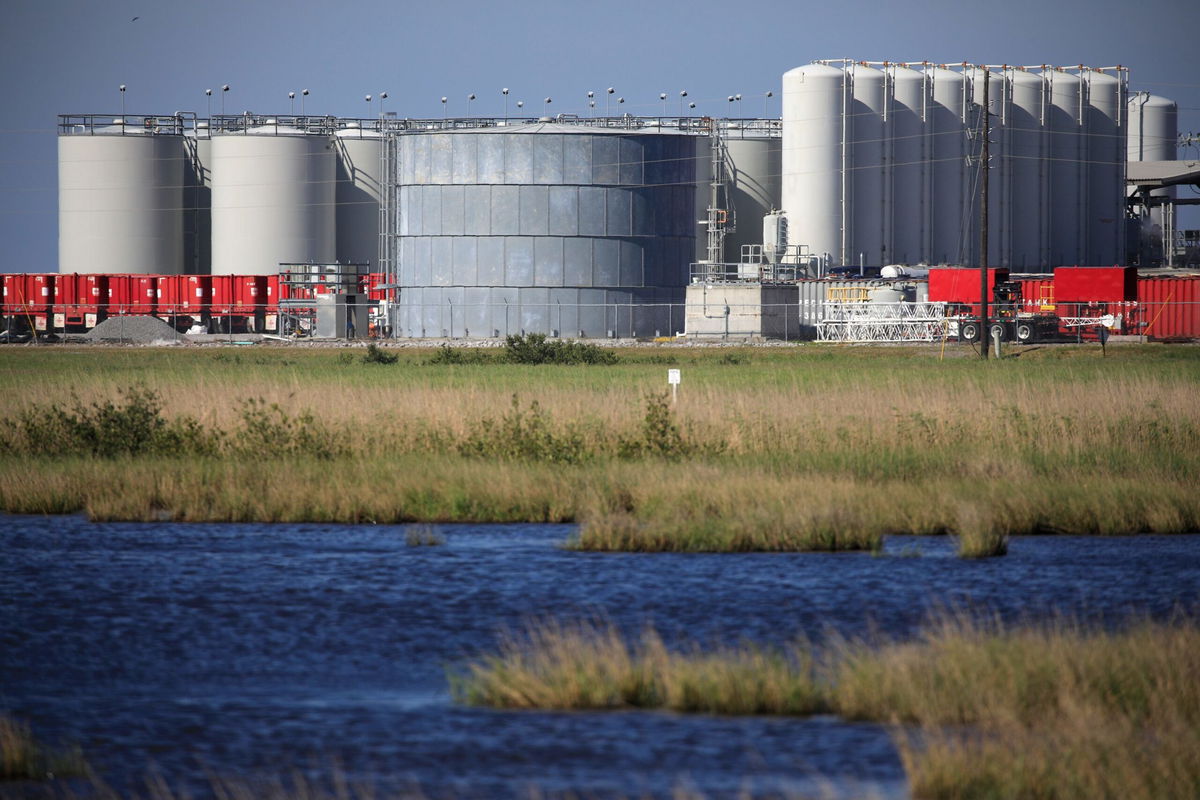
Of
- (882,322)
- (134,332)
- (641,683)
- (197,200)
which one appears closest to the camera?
(641,683)

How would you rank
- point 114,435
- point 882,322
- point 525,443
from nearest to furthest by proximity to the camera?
point 525,443 → point 114,435 → point 882,322

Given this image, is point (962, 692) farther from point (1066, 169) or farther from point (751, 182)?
point (1066, 169)

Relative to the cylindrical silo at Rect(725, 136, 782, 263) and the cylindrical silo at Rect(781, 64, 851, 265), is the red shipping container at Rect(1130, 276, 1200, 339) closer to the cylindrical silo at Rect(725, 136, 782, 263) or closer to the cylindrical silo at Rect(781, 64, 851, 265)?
the cylindrical silo at Rect(781, 64, 851, 265)

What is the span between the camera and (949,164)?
8850 cm

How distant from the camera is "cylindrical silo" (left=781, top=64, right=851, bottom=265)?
8469 centimetres

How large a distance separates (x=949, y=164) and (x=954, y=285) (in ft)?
68.4

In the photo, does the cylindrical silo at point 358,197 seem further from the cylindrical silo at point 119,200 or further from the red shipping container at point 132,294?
the red shipping container at point 132,294

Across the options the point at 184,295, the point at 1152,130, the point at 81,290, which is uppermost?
the point at 1152,130

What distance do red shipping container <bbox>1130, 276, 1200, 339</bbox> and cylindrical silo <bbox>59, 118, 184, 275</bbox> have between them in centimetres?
5769

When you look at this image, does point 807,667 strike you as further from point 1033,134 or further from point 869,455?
point 1033,134

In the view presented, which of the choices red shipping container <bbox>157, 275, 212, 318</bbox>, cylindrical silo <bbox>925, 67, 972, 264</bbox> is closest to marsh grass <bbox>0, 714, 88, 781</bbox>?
red shipping container <bbox>157, 275, 212, 318</bbox>

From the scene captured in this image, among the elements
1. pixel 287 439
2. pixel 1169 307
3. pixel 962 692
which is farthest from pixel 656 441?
pixel 1169 307

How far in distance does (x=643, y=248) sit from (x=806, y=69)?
1968cm

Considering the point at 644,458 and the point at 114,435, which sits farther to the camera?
the point at 114,435
